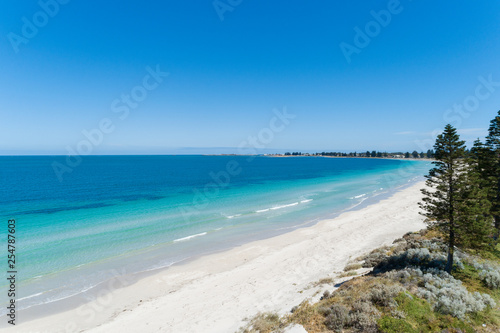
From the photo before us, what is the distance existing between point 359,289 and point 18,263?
27694 millimetres

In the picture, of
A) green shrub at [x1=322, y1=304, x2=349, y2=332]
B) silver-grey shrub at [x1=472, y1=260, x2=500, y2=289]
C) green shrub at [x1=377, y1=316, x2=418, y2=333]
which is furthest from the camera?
silver-grey shrub at [x1=472, y1=260, x2=500, y2=289]

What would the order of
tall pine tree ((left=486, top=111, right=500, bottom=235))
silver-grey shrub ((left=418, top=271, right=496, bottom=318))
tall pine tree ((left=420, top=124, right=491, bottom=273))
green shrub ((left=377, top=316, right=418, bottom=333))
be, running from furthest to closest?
tall pine tree ((left=486, top=111, right=500, bottom=235))
tall pine tree ((left=420, top=124, right=491, bottom=273))
silver-grey shrub ((left=418, top=271, right=496, bottom=318))
green shrub ((left=377, top=316, right=418, bottom=333))

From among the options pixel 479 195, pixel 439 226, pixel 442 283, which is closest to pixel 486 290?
pixel 442 283

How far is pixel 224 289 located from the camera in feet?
51.8

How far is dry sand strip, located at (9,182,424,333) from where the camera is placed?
41.2 feet

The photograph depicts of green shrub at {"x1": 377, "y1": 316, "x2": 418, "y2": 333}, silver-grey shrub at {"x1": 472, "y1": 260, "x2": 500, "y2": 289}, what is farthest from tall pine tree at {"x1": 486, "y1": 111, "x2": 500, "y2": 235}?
green shrub at {"x1": 377, "y1": 316, "x2": 418, "y2": 333}

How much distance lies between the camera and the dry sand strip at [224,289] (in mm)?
12547

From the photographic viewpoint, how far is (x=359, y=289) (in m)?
11.2

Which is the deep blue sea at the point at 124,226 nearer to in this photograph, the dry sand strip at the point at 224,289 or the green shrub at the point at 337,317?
the dry sand strip at the point at 224,289

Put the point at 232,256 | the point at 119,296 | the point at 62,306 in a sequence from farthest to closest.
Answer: the point at 232,256
the point at 119,296
the point at 62,306

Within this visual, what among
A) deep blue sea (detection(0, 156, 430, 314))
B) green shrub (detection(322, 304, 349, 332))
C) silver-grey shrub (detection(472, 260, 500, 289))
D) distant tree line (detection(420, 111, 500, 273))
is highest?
distant tree line (detection(420, 111, 500, 273))

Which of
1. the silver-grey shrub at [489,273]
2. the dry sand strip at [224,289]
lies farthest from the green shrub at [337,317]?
the silver-grey shrub at [489,273]

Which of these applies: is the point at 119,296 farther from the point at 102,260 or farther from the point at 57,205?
the point at 57,205

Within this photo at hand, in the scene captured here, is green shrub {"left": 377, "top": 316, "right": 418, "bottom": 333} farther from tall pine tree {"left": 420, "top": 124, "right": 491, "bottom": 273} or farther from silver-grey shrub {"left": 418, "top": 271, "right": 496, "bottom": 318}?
tall pine tree {"left": 420, "top": 124, "right": 491, "bottom": 273}
